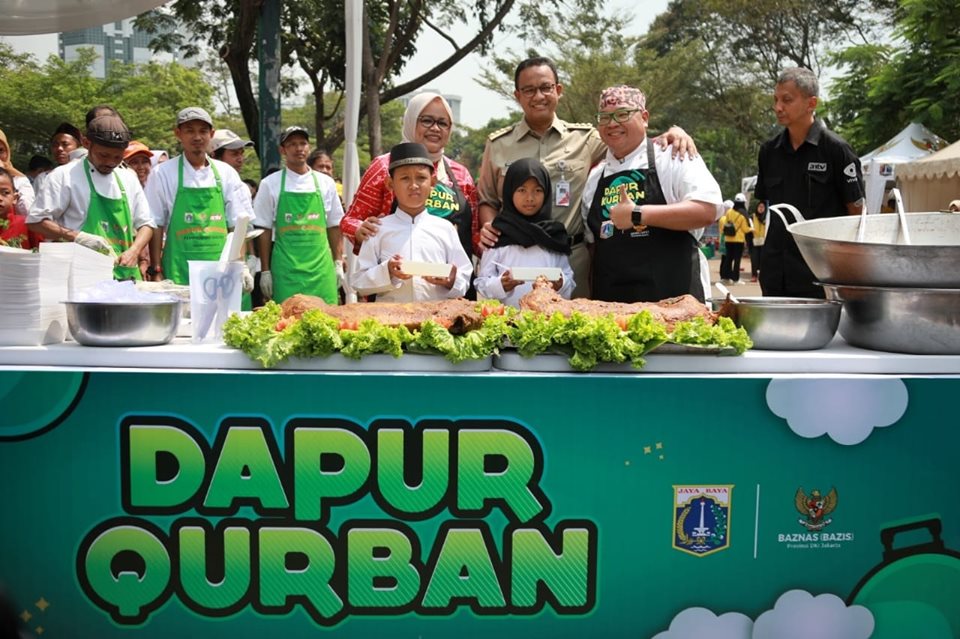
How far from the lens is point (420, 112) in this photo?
4.39 meters

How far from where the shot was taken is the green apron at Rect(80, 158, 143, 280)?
490cm

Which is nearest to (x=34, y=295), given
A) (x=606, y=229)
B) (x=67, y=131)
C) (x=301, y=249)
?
(x=606, y=229)

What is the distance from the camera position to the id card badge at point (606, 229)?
12.4ft

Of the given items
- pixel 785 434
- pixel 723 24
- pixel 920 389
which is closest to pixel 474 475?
pixel 785 434

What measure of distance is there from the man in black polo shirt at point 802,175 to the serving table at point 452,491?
1.91 meters

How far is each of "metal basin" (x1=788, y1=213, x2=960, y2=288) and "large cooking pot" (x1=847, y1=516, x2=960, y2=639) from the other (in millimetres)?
754

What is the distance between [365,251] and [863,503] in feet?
7.68

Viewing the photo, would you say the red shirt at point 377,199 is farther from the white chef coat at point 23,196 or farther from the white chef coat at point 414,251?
the white chef coat at point 23,196

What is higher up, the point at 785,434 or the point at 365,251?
the point at 365,251

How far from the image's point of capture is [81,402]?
2.55 meters

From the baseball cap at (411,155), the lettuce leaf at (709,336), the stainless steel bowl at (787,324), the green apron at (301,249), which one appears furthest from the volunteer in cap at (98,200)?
the stainless steel bowl at (787,324)

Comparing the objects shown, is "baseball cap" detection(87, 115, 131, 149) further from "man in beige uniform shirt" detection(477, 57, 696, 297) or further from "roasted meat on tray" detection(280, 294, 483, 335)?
"roasted meat on tray" detection(280, 294, 483, 335)

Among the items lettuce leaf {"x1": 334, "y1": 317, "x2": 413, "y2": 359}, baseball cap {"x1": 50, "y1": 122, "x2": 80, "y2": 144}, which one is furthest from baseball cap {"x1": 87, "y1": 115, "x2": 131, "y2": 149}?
baseball cap {"x1": 50, "y1": 122, "x2": 80, "y2": 144}

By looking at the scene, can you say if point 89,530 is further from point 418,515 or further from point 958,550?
point 958,550
